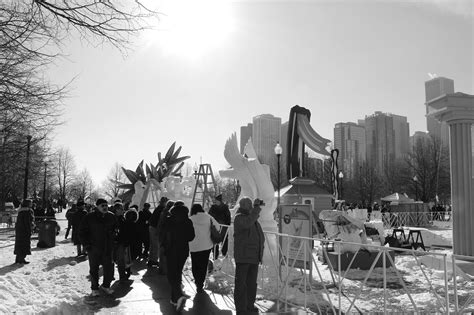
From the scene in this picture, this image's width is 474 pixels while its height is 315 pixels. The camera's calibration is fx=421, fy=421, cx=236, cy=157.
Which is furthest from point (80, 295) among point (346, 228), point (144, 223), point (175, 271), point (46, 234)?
point (46, 234)

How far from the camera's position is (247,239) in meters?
6.24

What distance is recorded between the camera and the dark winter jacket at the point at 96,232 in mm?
7613

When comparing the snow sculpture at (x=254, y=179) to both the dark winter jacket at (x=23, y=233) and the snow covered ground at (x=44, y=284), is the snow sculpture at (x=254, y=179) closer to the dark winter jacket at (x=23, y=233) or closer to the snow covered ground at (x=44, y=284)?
the snow covered ground at (x=44, y=284)

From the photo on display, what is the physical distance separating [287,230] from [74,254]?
27.1ft

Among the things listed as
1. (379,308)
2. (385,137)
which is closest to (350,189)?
(385,137)

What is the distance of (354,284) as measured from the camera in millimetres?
9617

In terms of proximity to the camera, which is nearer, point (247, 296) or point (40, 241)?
point (247, 296)

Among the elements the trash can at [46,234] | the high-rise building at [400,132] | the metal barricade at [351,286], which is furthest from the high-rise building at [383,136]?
the metal barricade at [351,286]

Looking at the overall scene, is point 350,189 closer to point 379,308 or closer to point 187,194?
point 187,194

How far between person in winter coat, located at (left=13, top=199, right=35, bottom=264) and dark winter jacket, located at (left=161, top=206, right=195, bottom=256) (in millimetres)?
6458

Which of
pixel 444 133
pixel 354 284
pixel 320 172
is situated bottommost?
pixel 354 284

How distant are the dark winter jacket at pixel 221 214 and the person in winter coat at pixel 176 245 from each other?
11.4 ft

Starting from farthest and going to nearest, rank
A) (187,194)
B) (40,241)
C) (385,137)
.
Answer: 1. (385,137)
2. (187,194)
3. (40,241)

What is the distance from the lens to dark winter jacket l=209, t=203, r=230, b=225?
34.4 feet
